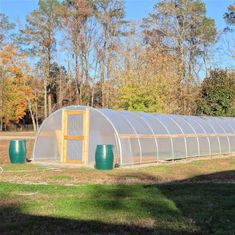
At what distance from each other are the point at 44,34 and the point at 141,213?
5656cm

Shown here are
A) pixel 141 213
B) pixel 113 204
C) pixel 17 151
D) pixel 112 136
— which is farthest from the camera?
pixel 17 151

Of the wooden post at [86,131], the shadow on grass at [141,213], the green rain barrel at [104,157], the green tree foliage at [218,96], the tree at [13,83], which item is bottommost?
the shadow on grass at [141,213]

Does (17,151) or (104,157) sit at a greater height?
(17,151)

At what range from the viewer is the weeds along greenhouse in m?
19.6

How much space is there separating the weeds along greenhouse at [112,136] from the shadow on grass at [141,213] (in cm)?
709

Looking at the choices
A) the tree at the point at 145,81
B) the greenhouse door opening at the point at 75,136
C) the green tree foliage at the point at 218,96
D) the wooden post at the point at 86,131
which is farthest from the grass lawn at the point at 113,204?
the green tree foliage at the point at 218,96

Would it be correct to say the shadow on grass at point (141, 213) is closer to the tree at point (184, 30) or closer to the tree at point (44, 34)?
the tree at point (184, 30)

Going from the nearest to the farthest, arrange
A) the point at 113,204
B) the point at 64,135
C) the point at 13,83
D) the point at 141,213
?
the point at 141,213, the point at 113,204, the point at 64,135, the point at 13,83

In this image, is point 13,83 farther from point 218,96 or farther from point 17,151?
point 17,151

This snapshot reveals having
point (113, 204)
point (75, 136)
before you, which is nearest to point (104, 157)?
point (75, 136)

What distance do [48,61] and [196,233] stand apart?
58.3 metres

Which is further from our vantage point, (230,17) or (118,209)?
(230,17)

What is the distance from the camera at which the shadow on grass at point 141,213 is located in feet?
24.5

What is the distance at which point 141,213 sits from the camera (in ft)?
28.9
